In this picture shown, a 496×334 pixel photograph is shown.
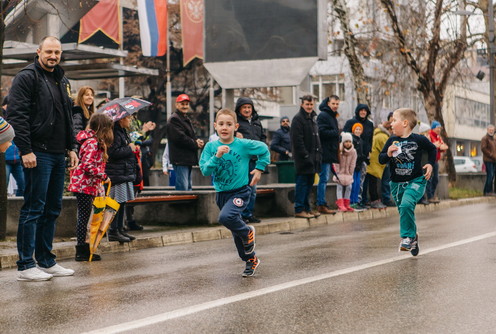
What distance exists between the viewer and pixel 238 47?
18.9 m

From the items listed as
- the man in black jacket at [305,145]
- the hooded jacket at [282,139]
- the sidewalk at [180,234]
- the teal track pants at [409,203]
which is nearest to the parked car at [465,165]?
the hooded jacket at [282,139]

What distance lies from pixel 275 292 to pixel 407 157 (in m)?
3.15

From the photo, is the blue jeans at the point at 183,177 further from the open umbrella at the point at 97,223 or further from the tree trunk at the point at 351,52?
the tree trunk at the point at 351,52

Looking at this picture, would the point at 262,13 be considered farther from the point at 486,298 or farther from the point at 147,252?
the point at 486,298

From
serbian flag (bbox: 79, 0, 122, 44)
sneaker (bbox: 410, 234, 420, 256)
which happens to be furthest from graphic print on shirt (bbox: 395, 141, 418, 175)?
serbian flag (bbox: 79, 0, 122, 44)

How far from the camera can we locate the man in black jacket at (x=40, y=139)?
824 centimetres

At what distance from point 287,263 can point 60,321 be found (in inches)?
137

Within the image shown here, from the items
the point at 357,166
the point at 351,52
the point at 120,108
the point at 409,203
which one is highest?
the point at 351,52

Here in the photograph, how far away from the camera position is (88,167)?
980 centimetres

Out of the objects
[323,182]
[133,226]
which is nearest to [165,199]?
[133,226]

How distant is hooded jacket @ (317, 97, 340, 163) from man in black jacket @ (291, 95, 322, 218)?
59 cm

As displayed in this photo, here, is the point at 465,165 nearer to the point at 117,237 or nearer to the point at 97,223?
the point at 117,237

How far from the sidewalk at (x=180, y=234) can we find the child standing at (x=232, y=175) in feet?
9.36

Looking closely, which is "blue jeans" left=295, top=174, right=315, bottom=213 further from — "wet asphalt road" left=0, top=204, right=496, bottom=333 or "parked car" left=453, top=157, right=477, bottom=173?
"parked car" left=453, top=157, right=477, bottom=173
